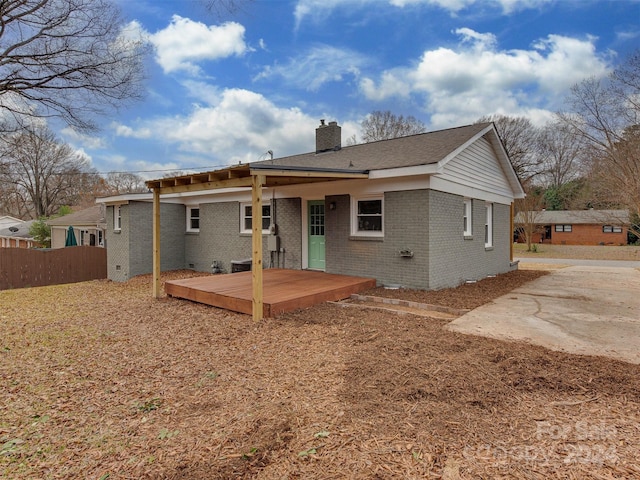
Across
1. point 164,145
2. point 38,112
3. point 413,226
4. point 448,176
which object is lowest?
point 413,226

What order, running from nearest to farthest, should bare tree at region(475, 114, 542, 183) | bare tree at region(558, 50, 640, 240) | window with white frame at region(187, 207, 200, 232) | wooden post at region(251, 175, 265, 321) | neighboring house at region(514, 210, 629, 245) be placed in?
wooden post at region(251, 175, 265, 321) → window with white frame at region(187, 207, 200, 232) → bare tree at region(558, 50, 640, 240) → bare tree at region(475, 114, 542, 183) → neighboring house at region(514, 210, 629, 245)

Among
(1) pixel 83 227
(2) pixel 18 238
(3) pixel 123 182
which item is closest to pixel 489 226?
(1) pixel 83 227

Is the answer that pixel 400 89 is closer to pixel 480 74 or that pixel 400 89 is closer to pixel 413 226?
pixel 480 74

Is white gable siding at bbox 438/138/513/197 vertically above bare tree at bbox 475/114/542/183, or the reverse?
bare tree at bbox 475/114/542/183

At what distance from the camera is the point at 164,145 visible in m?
22.2

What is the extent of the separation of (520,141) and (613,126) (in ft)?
33.6

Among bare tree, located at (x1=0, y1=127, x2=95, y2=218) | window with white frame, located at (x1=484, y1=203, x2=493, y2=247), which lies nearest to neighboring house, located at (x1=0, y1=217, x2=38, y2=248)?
bare tree, located at (x1=0, y1=127, x2=95, y2=218)

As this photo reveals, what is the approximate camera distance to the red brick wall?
3512cm

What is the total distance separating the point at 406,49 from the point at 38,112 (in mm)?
13664

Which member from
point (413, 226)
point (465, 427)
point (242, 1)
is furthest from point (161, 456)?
point (242, 1)

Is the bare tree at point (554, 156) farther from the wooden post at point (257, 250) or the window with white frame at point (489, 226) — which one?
the wooden post at point (257, 250)

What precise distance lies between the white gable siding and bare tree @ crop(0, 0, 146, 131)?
1053 cm

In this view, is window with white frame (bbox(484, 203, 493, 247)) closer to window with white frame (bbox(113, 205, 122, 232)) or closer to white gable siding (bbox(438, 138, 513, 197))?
white gable siding (bbox(438, 138, 513, 197))

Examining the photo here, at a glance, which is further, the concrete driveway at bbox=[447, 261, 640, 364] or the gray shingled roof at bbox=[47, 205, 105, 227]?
the gray shingled roof at bbox=[47, 205, 105, 227]
